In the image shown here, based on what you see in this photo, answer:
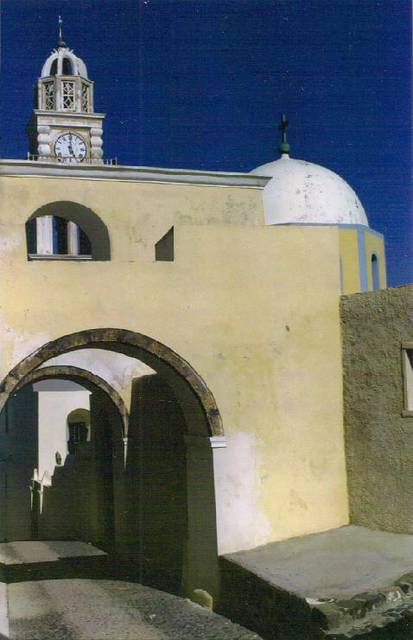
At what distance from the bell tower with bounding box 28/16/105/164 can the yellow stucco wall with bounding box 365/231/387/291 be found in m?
11.9

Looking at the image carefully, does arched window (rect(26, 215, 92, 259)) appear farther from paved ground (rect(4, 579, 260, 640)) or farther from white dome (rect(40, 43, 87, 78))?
paved ground (rect(4, 579, 260, 640))

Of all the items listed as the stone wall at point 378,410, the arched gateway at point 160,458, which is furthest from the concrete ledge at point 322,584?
the arched gateway at point 160,458

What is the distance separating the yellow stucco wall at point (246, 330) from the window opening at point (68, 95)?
17.0m

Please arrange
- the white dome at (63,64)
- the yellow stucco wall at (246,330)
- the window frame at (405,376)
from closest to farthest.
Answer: the window frame at (405,376) → the yellow stucco wall at (246,330) → the white dome at (63,64)

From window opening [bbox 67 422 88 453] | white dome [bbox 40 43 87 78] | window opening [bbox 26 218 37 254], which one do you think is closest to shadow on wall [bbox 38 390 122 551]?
window opening [bbox 67 422 88 453]

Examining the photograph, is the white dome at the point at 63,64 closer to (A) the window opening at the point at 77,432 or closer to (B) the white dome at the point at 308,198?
(A) the window opening at the point at 77,432

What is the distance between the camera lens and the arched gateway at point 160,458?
30.0ft

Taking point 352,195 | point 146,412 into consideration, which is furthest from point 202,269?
point 352,195

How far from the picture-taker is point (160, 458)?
12.0 meters

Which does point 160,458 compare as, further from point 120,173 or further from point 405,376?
point 120,173

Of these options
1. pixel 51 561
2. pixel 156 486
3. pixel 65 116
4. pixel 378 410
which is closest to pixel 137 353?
pixel 378 410

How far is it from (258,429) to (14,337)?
282 centimetres

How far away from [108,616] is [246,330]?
135 inches

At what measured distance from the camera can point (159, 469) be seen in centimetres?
1205
